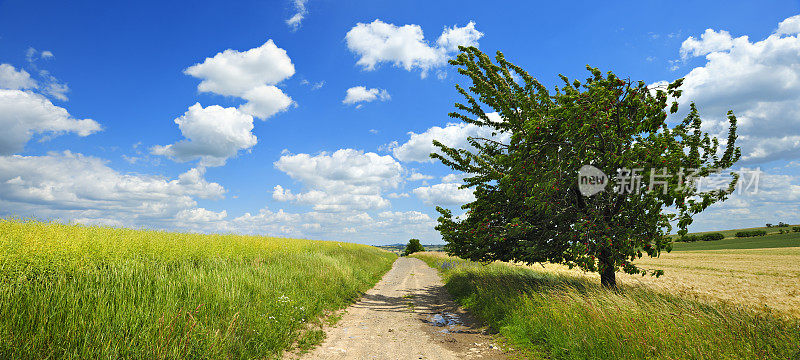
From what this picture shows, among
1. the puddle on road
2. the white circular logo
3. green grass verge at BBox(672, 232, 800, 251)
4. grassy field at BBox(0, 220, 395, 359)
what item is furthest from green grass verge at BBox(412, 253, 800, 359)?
green grass verge at BBox(672, 232, 800, 251)

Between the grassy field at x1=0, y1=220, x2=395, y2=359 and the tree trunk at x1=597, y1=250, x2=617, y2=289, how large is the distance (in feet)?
27.9

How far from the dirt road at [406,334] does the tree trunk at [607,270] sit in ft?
14.0

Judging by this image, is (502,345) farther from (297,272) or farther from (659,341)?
(297,272)

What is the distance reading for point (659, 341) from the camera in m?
5.24

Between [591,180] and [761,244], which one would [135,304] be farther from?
[761,244]

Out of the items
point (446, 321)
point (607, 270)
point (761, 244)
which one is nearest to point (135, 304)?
point (446, 321)

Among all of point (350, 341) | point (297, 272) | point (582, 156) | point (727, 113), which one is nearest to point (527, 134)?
point (582, 156)

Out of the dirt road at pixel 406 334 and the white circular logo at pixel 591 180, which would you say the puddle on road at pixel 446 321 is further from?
the white circular logo at pixel 591 180

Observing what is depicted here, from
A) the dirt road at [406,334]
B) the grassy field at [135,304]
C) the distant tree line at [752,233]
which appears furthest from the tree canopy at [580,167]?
the distant tree line at [752,233]

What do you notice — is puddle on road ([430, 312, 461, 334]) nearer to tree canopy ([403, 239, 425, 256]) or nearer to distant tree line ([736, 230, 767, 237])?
tree canopy ([403, 239, 425, 256])

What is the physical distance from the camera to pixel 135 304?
Result: 599 centimetres

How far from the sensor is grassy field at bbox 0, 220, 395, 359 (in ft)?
15.0

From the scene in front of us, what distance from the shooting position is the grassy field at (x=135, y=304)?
181 inches

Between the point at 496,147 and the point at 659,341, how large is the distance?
7.75 metres
